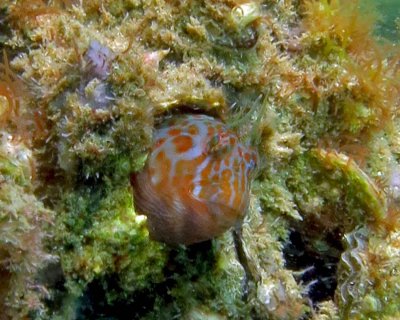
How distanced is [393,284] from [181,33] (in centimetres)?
258

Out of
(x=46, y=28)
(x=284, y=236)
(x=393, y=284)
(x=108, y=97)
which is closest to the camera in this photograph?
(x=108, y=97)

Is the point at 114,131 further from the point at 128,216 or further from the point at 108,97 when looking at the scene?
the point at 128,216

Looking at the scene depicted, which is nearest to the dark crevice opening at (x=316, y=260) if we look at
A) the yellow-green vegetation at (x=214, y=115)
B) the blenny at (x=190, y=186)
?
the yellow-green vegetation at (x=214, y=115)

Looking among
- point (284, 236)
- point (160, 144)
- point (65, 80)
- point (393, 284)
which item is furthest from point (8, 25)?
point (393, 284)

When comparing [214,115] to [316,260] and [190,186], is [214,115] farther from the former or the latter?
[316,260]

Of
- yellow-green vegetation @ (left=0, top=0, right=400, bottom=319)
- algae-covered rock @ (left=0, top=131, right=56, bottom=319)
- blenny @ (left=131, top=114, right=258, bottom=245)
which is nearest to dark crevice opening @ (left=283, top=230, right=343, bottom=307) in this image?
yellow-green vegetation @ (left=0, top=0, right=400, bottom=319)

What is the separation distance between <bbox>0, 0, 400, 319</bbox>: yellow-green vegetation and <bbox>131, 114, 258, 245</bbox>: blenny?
0.36 ft

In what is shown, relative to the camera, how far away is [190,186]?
8.59 ft

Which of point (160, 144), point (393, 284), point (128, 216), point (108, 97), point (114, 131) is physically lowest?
point (393, 284)

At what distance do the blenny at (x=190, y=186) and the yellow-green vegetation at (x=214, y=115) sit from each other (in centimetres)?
11

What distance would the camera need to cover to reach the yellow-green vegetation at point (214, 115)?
245 centimetres

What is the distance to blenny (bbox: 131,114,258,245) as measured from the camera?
2609 millimetres

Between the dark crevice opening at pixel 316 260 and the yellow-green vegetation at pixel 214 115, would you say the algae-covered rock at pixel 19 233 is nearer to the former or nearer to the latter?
the yellow-green vegetation at pixel 214 115

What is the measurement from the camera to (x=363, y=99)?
12.9ft
